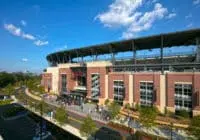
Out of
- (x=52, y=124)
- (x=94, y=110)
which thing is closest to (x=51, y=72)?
(x=94, y=110)

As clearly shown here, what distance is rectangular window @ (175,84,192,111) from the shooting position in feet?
120

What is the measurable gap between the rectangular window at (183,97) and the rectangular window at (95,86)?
22069mm

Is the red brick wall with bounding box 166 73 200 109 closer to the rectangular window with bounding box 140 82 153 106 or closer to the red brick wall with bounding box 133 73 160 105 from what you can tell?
the red brick wall with bounding box 133 73 160 105

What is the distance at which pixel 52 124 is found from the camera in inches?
1394

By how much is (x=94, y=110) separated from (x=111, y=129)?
44.7 ft

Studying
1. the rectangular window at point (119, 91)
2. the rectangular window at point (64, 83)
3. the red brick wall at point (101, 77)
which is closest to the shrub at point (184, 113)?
the rectangular window at point (119, 91)

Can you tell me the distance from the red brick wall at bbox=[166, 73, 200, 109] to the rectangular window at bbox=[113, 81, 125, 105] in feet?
39.2

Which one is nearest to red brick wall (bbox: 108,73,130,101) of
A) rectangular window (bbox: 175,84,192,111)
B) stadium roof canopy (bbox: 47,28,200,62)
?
stadium roof canopy (bbox: 47,28,200,62)

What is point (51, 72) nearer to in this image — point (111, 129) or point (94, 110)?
point (94, 110)

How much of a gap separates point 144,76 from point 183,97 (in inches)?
378

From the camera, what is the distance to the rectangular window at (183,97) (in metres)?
36.5

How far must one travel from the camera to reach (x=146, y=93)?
43.1m

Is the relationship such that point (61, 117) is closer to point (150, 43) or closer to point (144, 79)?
point (144, 79)

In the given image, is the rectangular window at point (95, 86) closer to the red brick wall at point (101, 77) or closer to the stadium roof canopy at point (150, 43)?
the red brick wall at point (101, 77)
